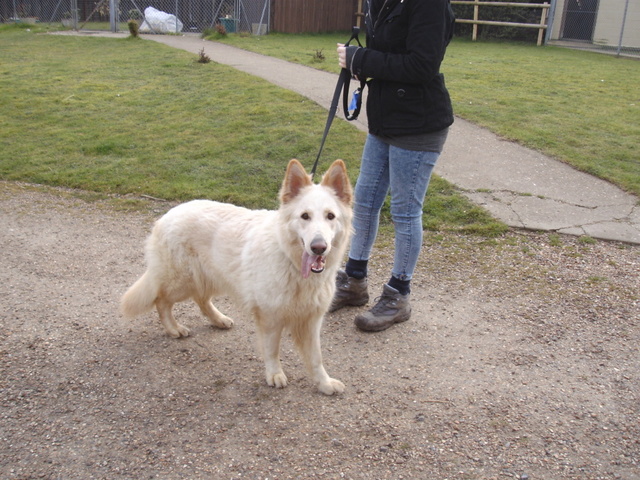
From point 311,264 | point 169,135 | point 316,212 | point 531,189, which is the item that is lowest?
point 531,189

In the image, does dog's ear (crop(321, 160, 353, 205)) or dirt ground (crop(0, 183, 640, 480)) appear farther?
dog's ear (crop(321, 160, 353, 205))

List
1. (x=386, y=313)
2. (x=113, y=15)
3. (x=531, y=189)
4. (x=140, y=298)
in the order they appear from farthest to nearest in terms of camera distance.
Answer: (x=113, y=15), (x=531, y=189), (x=386, y=313), (x=140, y=298)

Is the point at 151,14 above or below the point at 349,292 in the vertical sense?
above

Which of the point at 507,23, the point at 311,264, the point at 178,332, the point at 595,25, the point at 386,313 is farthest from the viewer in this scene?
the point at 595,25

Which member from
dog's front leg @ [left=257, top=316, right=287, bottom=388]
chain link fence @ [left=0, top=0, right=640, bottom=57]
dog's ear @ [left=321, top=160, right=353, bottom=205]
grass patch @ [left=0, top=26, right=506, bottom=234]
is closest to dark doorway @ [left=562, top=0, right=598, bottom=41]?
chain link fence @ [left=0, top=0, right=640, bottom=57]

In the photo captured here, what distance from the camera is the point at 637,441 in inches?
123

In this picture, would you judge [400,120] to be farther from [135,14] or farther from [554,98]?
[135,14]

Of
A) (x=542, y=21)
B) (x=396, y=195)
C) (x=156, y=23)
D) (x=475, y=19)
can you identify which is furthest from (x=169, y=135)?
(x=542, y=21)

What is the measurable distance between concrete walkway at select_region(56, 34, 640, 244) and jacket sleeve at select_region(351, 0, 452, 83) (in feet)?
9.96

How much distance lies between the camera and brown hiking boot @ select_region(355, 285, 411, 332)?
4.25 meters

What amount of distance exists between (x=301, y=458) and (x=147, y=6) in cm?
2631

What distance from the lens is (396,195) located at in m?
4.12

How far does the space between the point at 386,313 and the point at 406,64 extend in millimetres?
1826

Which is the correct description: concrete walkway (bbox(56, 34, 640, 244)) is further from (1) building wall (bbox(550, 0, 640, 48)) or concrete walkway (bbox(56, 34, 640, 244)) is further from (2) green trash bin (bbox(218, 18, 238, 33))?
(1) building wall (bbox(550, 0, 640, 48))
